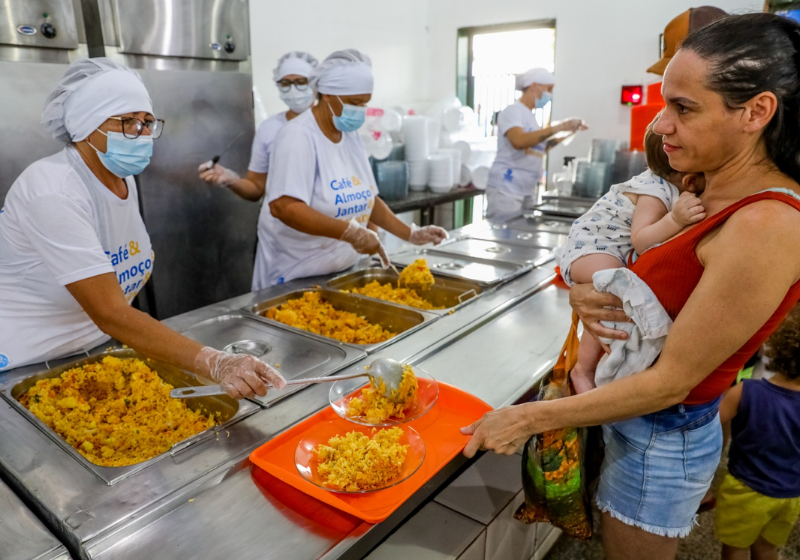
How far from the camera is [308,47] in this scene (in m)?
4.98

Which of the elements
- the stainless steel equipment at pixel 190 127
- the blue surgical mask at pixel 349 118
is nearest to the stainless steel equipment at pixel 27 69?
the stainless steel equipment at pixel 190 127

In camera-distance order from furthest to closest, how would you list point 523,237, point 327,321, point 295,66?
1. point 295,66
2. point 523,237
3. point 327,321

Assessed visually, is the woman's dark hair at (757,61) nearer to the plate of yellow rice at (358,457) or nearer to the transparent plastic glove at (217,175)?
the plate of yellow rice at (358,457)

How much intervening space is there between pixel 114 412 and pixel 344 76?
1.64 metres

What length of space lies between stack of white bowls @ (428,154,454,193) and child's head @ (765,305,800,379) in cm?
377

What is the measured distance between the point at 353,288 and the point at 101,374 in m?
1.11

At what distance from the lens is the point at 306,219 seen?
231 cm

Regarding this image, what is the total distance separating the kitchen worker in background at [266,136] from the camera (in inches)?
124

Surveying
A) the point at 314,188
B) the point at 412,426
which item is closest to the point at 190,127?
the point at 314,188

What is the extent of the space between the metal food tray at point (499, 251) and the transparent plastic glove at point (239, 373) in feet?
5.29

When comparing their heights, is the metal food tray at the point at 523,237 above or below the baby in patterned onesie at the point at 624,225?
below

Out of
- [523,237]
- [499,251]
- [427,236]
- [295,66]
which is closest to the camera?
[427,236]

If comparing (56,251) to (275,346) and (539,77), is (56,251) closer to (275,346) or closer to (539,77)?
(275,346)

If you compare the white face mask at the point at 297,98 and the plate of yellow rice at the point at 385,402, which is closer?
the plate of yellow rice at the point at 385,402
